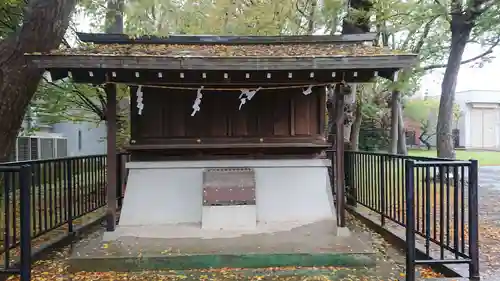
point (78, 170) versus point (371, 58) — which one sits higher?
point (371, 58)

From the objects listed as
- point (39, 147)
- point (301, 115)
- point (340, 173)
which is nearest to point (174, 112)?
point (301, 115)

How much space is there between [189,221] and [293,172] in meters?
1.84

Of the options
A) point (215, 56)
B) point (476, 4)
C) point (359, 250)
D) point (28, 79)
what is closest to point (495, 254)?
point (359, 250)

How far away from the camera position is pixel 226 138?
6.88m

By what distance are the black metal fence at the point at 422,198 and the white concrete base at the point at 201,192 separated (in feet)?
3.06

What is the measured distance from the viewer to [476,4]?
11.6m

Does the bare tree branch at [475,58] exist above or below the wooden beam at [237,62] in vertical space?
above

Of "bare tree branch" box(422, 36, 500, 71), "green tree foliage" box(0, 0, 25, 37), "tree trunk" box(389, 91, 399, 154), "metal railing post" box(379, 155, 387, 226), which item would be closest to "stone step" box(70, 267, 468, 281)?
"metal railing post" box(379, 155, 387, 226)

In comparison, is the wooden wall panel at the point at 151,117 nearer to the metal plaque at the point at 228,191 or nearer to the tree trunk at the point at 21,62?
the metal plaque at the point at 228,191

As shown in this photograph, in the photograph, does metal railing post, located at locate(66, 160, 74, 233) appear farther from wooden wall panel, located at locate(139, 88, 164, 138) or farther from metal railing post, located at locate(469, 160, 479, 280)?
metal railing post, located at locate(469, 160, 479, 280)

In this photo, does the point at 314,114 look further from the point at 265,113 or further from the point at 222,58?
the point at 222,58

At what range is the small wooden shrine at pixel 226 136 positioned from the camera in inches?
248

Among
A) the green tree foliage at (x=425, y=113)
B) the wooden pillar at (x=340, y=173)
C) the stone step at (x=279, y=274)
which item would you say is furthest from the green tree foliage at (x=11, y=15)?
the green tree foliage at (x=425, y=113)

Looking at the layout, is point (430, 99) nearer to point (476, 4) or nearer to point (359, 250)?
point (476, 4)
